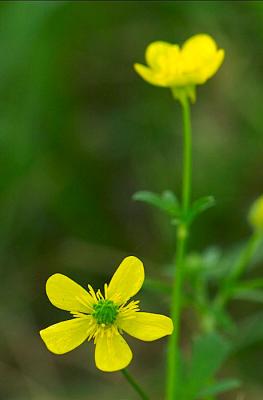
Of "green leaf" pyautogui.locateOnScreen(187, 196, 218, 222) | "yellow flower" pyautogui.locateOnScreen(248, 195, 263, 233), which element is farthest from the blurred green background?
"green leaf" pyautogui.locateOnScreen(187, 196, 218, 222)

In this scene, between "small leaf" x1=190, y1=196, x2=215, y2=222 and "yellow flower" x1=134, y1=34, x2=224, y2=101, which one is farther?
"yellow flower" x1=134, y1=34, x2=224, y2=101

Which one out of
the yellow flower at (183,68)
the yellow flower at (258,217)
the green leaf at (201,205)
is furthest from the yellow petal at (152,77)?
the yellow flower at (258,217)

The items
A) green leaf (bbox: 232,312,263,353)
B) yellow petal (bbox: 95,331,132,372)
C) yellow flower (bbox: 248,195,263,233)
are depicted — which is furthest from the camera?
green leaf (bbox: 232,312,263,353)

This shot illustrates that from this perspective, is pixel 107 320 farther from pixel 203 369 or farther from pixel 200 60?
pixel 200 60

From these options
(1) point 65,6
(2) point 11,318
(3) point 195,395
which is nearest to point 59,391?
(2) point 11,318

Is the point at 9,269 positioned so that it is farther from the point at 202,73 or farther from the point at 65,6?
the point at 202,73

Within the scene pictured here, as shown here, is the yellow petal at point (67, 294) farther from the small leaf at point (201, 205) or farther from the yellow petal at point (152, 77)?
the yellow petal at point (152, 77)

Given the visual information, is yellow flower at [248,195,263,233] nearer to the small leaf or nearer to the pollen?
the small leaf
